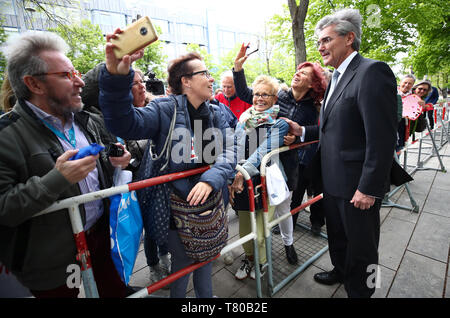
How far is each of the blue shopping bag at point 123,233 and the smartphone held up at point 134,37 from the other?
879mm

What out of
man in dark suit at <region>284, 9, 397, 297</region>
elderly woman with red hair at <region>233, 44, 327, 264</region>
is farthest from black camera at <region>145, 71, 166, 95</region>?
man in dark suit at <region>284, 9, 397, 297</region>

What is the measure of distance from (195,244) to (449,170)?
7425 mm

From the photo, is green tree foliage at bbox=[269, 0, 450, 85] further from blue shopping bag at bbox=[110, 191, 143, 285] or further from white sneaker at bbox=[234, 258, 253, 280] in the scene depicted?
blue shopping bag at bbox=[110, 191, 143, 285]

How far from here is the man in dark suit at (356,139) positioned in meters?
1.68

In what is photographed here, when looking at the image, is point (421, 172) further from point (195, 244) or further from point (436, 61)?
point (436, 61)

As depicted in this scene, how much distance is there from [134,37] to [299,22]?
6.05 metres

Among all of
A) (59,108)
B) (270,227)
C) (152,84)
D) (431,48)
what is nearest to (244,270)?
(270,227)

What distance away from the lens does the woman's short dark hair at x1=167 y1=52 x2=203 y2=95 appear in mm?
1717

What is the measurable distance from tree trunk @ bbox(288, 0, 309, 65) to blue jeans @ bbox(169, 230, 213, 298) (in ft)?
19.5

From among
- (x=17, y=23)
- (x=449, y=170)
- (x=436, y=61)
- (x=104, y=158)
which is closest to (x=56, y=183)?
(x=104, y=158)

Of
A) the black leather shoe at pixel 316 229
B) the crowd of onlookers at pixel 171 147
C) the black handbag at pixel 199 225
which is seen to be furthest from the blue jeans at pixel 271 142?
the black leather shoe at pixel 316 229

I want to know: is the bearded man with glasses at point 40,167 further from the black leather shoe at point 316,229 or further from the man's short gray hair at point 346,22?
the black leather shoe at point 316,229

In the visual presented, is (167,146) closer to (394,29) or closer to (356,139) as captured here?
(356,139)
